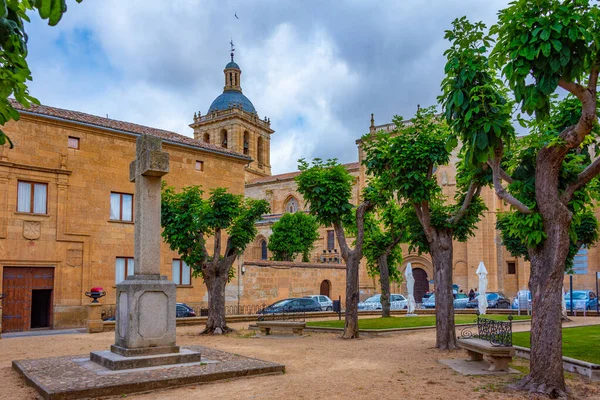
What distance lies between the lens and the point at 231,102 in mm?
73125

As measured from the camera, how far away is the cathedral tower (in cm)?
7069

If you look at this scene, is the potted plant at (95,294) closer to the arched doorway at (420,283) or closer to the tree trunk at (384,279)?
the tree trunk at (384,279)

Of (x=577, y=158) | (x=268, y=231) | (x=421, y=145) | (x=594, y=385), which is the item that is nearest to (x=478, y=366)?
(x=594, y=385)

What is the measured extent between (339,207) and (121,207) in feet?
39.2

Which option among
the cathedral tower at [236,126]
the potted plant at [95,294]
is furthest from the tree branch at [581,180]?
the cathedral tower at [236,126]

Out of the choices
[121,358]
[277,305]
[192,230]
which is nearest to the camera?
[121,358]

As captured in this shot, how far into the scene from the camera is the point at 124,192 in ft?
81.7

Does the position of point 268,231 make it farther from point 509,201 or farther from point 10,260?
point 509,201

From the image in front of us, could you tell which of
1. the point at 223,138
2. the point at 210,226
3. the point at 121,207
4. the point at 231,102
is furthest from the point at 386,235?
the point at 231,102

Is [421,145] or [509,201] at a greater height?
[421,145]

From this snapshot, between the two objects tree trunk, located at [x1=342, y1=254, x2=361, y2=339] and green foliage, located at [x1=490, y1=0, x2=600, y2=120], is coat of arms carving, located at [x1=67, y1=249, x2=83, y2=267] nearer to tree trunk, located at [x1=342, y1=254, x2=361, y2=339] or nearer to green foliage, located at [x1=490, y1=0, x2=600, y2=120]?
tree trunk, located at [x1=342, y1=254, x2=361, y2=339]

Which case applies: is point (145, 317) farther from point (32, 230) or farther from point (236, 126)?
point (236, 126)

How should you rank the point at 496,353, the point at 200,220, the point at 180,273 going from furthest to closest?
1. the point at 180,273
2. the point at 200,220
3. the point at 496,353

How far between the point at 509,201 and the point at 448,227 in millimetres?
5512
